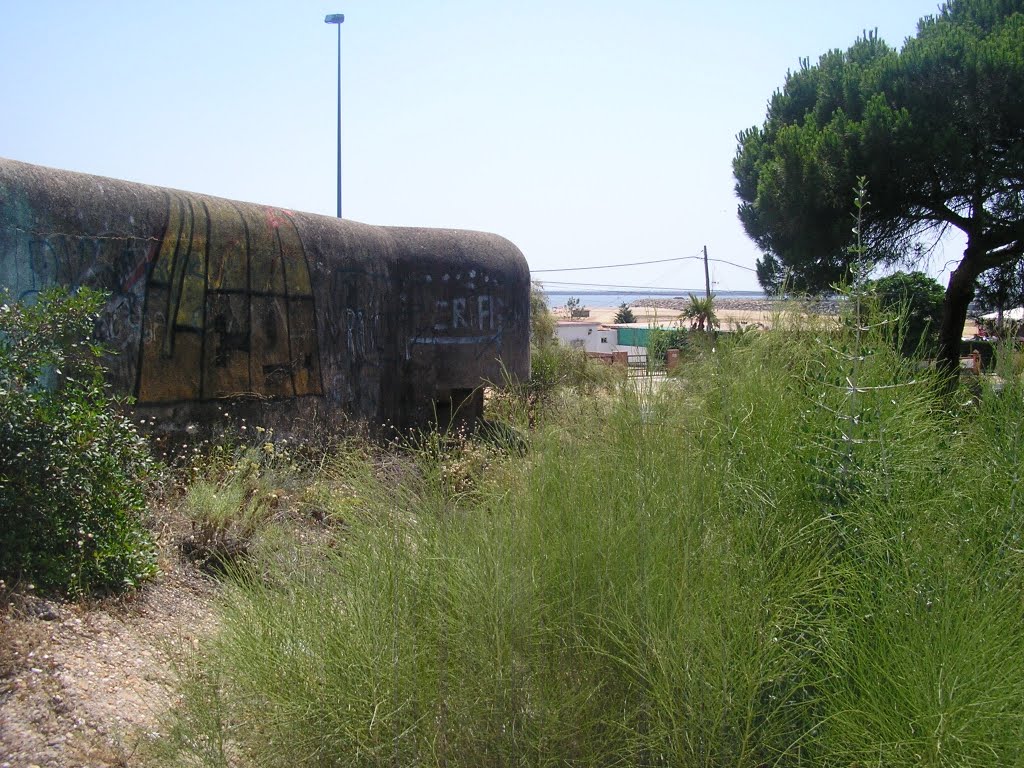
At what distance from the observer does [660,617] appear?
2.60 meters

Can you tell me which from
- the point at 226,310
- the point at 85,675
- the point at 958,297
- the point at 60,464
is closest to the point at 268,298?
the point at 226,310

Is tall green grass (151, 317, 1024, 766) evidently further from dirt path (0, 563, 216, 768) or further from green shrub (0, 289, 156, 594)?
green shrub (0, 289, 156, 594)

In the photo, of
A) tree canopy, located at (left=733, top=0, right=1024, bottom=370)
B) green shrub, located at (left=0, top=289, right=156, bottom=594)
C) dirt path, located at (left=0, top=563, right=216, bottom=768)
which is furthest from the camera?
tree canopy, located at (left=733, top=0, right=1024, bottom=370)

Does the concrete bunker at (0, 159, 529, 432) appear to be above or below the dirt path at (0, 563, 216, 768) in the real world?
above

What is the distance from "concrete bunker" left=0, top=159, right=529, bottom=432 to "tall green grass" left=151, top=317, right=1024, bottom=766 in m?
1.74

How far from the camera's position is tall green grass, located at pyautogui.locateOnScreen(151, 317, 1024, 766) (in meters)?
2.40

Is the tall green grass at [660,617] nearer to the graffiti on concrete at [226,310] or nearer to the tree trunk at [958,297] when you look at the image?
the graffiti on concrete at [226,310]

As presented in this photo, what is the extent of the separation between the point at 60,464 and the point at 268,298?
11.1ft

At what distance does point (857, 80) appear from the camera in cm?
1213

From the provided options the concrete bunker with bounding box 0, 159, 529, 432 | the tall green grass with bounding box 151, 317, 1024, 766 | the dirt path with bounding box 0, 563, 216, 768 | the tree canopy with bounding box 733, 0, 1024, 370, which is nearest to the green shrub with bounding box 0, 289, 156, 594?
the dirt path with bounding box 0, 563, 216, 768

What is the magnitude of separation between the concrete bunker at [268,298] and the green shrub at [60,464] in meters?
1.53

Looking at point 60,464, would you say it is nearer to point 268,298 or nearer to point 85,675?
point 85,675

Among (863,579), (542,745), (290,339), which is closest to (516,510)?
(542,745)

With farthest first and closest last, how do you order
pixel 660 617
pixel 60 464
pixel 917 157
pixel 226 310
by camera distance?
pixel 917 157
pixel 226 310
pixel 60 464
pixel 660 617
